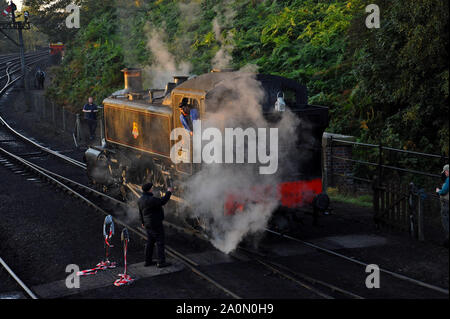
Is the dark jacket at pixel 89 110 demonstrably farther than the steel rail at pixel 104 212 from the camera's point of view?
Yes

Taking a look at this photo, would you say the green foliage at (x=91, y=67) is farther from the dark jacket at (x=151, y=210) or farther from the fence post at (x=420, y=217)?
the fence post at (x=420, y=217)

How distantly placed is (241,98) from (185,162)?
1.62m

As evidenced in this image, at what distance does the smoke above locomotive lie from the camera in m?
10.0

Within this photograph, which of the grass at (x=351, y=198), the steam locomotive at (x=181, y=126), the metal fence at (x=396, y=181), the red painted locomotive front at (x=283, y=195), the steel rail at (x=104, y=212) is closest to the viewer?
the steel rail at (x=104, y=212)

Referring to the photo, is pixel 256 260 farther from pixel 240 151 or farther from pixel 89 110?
pixel 89 110

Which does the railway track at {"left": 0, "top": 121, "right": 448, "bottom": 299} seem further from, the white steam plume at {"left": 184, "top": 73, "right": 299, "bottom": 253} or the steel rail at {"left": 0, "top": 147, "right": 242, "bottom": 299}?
the white steam plume at {"left": 184, "top": 73, "right": 299, "bottom": 253}

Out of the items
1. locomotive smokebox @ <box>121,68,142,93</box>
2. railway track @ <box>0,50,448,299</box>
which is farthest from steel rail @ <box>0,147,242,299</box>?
locomotive smokebox @ <box>121,68,142,93</box>

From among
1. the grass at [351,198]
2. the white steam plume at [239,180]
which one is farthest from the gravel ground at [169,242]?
the white steam plume at [239,180]

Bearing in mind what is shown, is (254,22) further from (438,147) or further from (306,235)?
(306,235)

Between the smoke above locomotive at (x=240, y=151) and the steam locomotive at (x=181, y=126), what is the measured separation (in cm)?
2

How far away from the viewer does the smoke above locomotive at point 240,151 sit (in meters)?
10.0

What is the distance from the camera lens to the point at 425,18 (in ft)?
37.8
